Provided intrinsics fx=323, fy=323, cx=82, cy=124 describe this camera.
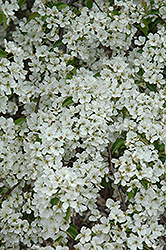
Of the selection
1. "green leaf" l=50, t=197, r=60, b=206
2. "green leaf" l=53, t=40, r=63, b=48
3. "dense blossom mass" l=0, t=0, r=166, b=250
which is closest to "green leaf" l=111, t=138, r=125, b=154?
"dense blossom mass" l=0, t=0, r=166, b=250

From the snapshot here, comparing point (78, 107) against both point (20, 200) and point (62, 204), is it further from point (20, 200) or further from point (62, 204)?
point (20, 200)

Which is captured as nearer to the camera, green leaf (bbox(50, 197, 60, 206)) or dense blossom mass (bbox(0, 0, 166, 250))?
green leaf (bbox(50, 197, 60, 206))

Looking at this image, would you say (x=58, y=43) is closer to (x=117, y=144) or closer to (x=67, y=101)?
(x=67, y=101)

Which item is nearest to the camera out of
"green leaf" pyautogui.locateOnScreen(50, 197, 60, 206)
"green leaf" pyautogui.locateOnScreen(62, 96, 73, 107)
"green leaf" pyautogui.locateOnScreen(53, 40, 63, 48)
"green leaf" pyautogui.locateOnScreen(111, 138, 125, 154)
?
"green leaf" pyautogui.locateOnScreen(50, 197, 60, 206)

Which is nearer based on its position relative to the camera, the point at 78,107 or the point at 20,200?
the point at 78,107

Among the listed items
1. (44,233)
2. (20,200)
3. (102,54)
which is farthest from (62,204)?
(102,54)

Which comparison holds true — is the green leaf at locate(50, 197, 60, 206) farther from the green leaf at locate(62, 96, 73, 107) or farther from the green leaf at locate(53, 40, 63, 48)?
the green leaf at locate(53, 40, 63, 48)

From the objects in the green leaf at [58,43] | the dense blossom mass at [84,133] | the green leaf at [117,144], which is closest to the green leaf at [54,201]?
the dense blossom mass at [84,133]

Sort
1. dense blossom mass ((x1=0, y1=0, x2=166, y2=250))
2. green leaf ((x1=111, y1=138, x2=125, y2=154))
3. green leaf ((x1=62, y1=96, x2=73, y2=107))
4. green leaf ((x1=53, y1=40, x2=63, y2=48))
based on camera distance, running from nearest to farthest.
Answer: dense blossom mass ((x1=0, y1=0, x2=166, y2=250)) → green leaf ((x1=111, y1=138, x2=125, y2=154)) → green leaf ((x1=62, y1=96, x2=73, y2=107)) → green leaf ((x1=53, y1=40, x2=63, y2=48))
